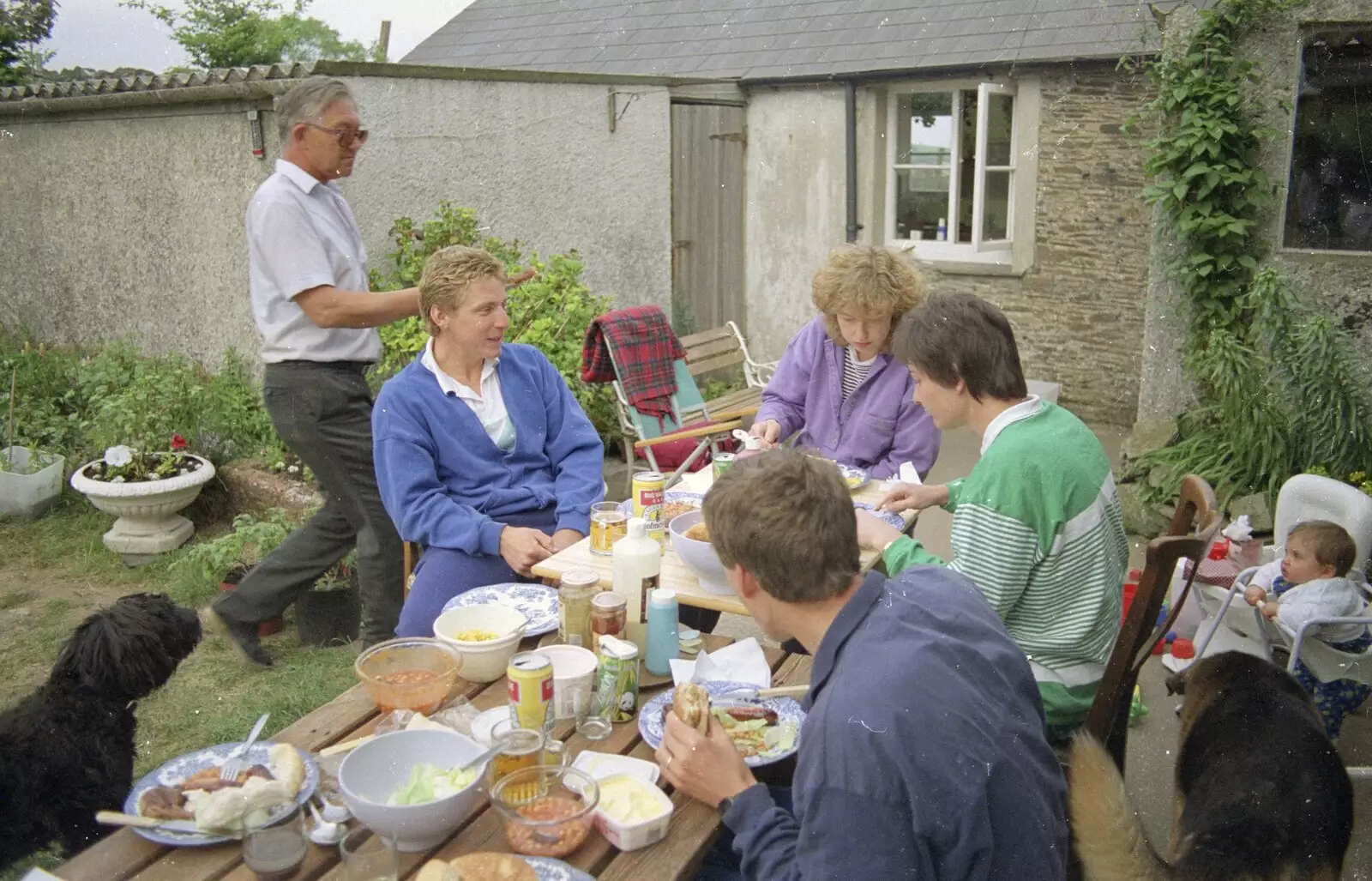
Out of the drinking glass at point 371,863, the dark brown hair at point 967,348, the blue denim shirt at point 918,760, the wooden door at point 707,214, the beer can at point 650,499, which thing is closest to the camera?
the blue denim shirt at point 918,760

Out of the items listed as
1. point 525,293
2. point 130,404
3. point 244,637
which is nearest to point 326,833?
point 244,637

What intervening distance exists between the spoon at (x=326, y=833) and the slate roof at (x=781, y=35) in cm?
743

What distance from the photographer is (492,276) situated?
3.47m

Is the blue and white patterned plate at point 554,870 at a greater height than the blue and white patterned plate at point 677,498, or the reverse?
the blue and white patterned plate at point 677,498

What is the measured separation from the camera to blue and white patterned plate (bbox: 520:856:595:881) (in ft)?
5.73

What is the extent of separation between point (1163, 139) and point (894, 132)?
3.50 m

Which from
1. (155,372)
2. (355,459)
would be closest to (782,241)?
(155,372)

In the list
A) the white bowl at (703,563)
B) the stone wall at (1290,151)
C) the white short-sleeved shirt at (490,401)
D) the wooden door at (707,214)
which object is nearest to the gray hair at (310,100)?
the white short-sleeved shirt at (490,401)

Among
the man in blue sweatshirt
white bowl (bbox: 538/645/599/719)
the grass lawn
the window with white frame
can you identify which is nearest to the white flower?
the grass lawn

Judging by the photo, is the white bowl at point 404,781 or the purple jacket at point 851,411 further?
the purple jacket at point 851,411

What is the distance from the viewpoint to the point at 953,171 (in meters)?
9.16

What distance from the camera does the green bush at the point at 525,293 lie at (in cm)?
643

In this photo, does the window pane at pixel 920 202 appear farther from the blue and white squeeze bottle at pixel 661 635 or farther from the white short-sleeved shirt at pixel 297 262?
the blue and white squeeze bottle at pixel 661 635

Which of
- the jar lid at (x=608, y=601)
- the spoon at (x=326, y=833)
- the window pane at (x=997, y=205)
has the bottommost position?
the spoon at (x=326, y=833)
